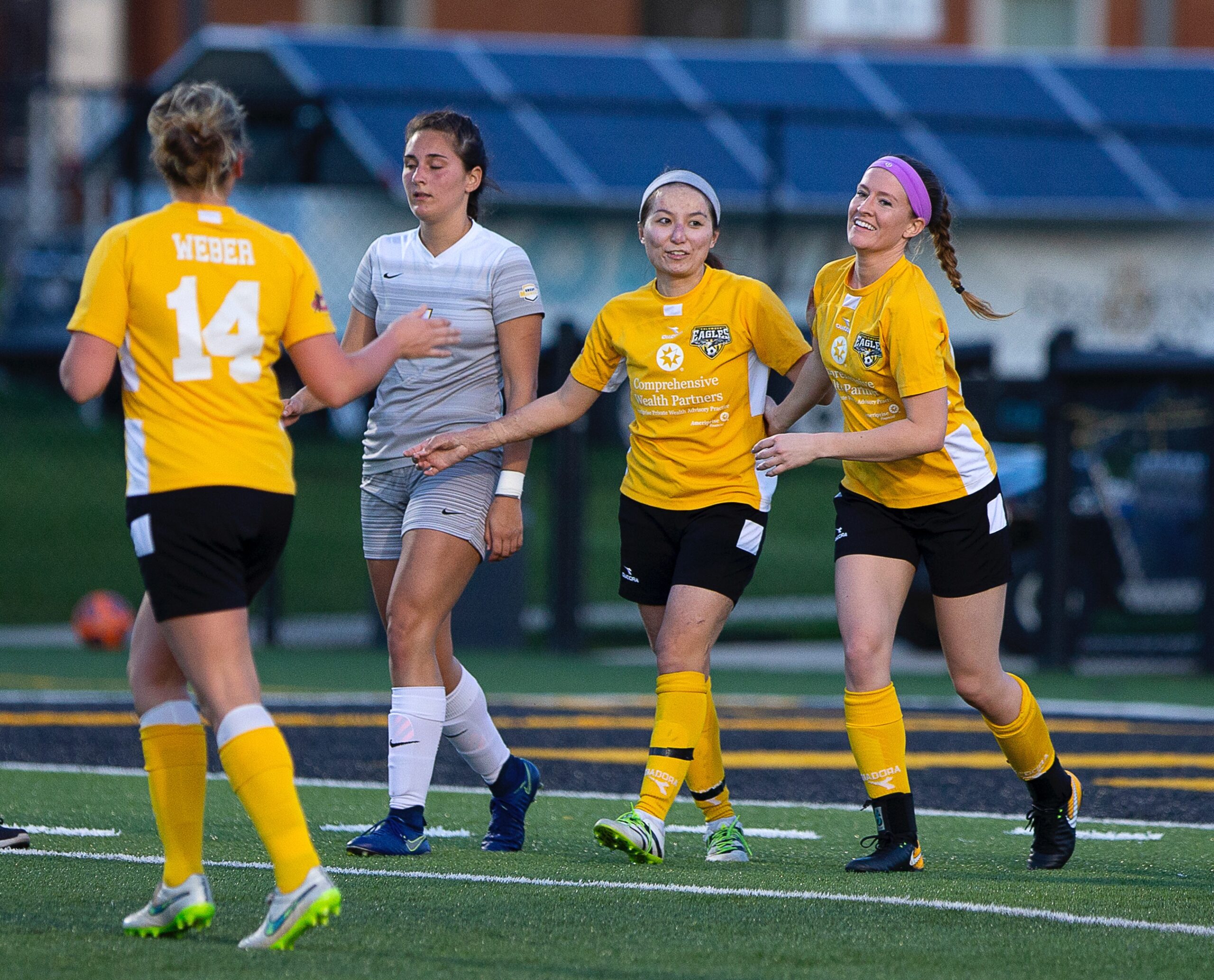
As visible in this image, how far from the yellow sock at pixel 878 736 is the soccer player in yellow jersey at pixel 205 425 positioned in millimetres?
1871

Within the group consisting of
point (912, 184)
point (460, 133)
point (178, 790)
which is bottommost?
point (178, 790)

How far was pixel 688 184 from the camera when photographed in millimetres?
5824

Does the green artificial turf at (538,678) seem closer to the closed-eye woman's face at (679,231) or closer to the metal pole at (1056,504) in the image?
the metal pole at (1056,504)

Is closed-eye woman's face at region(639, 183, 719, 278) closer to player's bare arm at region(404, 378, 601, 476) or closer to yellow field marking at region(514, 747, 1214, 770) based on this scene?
player's bare arm at region(404, 378, 601, 476)

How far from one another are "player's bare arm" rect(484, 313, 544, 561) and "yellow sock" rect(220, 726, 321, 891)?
1.66 metres

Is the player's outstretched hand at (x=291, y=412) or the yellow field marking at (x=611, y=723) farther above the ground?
the player's outstretched hand at (x=291, y=412)

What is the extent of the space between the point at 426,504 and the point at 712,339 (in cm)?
96

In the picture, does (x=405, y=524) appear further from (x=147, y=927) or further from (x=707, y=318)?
(x=147, y=927)

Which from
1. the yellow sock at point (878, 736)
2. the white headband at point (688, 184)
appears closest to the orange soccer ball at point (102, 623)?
the white headband at point (688, 184)

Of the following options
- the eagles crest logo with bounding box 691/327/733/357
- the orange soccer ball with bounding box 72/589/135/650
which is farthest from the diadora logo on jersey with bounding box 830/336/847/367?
the orange soccer ball with bounding box 72/589/135/650

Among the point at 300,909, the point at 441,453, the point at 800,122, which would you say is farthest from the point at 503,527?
the point at 800,122

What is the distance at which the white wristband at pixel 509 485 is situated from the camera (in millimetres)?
5926

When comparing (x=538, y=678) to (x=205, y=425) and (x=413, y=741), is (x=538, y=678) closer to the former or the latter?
(x=413, y=741)

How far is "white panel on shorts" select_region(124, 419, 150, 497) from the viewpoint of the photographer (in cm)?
436
